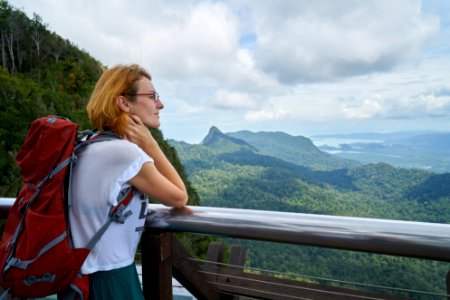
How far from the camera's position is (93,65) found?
163 ft

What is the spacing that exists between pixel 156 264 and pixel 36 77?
49043 millimetres

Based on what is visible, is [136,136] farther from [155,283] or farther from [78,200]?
[155,283]

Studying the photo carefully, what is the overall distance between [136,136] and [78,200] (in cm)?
27

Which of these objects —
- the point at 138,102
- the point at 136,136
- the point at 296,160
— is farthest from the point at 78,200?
the point at 296,160

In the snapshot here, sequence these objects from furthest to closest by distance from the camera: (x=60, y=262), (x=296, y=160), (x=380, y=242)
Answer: (x=296, y=160) < (x=60, y=262) < (x=380, y=242)

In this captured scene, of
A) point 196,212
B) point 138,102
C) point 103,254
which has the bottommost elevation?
point 103,254

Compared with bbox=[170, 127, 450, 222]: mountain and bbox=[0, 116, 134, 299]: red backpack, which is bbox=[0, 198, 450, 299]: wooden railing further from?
bbox=[170, 127, 450, 222]: mountain

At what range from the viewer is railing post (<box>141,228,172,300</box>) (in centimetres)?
110

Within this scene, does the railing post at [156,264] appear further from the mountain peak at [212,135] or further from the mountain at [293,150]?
the mountain peak at [212,135]

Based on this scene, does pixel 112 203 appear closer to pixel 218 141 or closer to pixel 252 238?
pixel 252 238

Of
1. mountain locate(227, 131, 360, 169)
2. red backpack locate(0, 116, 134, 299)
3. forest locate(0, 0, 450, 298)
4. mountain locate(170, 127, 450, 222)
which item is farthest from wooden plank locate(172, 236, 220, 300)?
mountain locate(227, 131, 360, 169)

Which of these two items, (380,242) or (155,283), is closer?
(380,242)

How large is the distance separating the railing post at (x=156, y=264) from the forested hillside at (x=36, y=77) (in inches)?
1188

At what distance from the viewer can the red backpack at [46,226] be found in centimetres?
92
